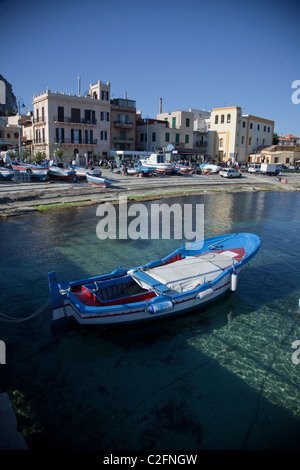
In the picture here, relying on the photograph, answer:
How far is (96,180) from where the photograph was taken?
3102cm

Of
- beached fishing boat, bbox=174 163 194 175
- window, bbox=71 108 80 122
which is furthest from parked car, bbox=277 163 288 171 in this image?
window, bbox=71 108 80 122

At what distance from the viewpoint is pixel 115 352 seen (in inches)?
295

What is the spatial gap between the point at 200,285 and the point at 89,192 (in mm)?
21019

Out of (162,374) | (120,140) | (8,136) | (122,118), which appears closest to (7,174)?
(120,140)

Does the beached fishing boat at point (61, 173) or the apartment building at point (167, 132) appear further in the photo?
the apartment building at point (167, 132)

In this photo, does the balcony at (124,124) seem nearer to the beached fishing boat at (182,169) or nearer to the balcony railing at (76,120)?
the balcony railing at (76,120)

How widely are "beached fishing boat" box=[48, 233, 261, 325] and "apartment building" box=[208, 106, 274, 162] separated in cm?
5437

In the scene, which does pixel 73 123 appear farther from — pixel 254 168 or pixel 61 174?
pixel 254 168

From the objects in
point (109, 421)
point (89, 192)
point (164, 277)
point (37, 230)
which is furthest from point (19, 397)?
point (89, 192)

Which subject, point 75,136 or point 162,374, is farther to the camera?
point 75,136

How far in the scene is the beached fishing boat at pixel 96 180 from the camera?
30.6 m

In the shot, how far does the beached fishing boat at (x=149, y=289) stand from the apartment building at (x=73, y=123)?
35.1 meters

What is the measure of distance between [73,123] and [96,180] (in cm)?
1716

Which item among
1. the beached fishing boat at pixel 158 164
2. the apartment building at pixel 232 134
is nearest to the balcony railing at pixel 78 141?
the beached fishing boat at pixel 158 164
